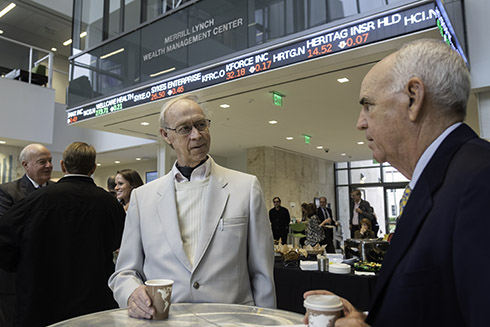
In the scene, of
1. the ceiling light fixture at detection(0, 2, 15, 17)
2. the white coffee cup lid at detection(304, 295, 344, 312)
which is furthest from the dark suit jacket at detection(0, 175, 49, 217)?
the ceiling light fixture at detection(0, 2, 15, 17)

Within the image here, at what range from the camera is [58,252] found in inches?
91.0

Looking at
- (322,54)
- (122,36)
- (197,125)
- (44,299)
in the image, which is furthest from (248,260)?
(122,36)

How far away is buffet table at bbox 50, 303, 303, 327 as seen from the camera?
112 centimetres

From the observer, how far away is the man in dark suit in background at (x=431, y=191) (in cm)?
69

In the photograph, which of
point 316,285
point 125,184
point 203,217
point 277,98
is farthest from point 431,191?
point 277,98

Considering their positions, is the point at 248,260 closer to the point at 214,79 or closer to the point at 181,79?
the point at 214,79

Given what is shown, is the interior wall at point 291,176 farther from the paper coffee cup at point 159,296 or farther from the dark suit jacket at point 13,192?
the paper coffee cup at point 159,296

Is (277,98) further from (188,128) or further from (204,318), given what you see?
(204,318)

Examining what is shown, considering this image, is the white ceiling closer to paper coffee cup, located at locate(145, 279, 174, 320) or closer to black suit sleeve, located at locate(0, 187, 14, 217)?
paper coffee cup, located at locate(145, 279, 174, 320)

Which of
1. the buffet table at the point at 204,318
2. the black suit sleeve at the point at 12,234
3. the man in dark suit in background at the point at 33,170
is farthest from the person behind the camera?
the man in dark suit in background at the point at 33,170

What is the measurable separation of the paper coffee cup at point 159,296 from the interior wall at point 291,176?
448 inches

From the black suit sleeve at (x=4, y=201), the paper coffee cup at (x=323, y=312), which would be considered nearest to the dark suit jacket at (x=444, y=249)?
the paper coffee cup at (x=323, y=312)

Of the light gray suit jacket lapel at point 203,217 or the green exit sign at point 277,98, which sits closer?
the light gray suit jacket lapel at point 203,217

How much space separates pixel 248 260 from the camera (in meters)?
1.66
